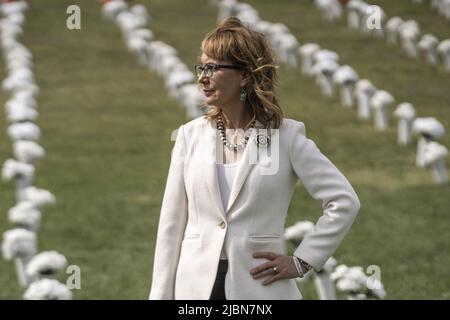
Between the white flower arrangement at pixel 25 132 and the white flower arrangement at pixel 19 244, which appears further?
the white flower arrangement at pixel 25 132

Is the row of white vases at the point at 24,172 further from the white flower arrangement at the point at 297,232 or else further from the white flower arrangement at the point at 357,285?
the white flower arrangement at the point at 357,285

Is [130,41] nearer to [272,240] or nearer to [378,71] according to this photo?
[378,71]

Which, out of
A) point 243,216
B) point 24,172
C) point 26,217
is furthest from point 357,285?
point 24,172

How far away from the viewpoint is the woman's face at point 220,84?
17.3 feet

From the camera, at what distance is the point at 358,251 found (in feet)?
39.9

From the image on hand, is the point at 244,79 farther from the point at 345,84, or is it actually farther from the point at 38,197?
the point at 345,84

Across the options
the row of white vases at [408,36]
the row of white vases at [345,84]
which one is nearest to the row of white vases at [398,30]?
the row of white vases at [408,36]

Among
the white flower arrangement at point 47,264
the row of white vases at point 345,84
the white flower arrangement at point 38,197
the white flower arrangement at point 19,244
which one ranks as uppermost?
the row of white vases at point 345,84

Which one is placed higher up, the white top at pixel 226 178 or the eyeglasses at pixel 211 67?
the eyeglasses at pixel 211 67

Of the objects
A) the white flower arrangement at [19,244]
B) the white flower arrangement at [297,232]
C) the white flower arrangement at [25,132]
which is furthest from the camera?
the white flower arrangement at [25,132]

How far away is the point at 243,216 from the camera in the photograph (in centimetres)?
520

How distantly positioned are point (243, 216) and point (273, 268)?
244mm

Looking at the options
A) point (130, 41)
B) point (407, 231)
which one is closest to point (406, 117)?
point (407, 231)
